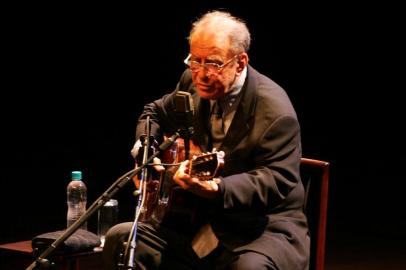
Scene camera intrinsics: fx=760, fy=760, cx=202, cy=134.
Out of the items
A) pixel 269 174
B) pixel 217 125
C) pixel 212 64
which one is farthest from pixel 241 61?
pixel 269 174

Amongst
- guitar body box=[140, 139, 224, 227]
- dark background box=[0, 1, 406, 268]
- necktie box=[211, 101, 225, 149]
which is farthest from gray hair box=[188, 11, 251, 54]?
dark background box=[0, 1, 406, 268]

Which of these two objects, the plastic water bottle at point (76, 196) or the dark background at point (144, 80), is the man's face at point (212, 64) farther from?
the dark background at point (144, 80)

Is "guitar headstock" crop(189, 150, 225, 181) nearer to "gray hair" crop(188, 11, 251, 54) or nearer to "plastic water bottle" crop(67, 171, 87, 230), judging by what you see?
"gray hair" crop(188, 11, 251, 54)

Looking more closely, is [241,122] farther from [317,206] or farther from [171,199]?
[317,206]

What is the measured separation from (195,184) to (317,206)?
71 centimetres

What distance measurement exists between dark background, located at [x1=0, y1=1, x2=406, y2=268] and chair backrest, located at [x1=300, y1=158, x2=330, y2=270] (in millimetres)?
2791

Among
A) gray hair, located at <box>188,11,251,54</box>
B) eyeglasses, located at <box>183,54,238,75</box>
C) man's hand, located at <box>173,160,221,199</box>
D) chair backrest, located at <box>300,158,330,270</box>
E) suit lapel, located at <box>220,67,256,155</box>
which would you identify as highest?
gray hair, located at <box>188,11,251,54</box>

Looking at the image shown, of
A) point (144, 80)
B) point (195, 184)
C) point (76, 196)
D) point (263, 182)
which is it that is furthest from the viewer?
point (144, 80)

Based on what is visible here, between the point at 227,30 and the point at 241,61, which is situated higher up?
the point at 227,30

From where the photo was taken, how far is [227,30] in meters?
2.71

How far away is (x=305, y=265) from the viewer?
2721 millimetres

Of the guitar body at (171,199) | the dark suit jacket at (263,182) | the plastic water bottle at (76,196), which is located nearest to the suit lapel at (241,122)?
the dark suit jacket at (263,182)

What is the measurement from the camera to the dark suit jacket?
8.44 feet

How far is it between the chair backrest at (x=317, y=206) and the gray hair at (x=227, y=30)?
1.89ft
